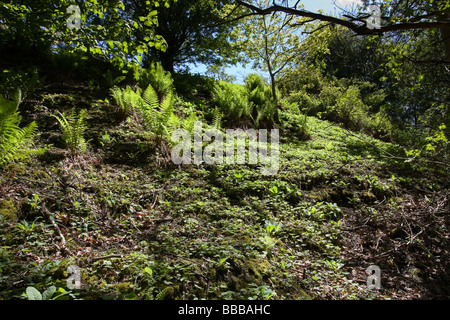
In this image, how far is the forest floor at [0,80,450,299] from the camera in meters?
1.76

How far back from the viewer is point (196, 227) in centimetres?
255

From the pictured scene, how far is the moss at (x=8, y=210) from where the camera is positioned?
200 cm

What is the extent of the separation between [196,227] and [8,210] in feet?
5.60

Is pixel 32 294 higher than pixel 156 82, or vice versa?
pixel 156 82

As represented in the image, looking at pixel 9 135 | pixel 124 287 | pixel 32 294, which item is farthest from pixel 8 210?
pixel 124 287

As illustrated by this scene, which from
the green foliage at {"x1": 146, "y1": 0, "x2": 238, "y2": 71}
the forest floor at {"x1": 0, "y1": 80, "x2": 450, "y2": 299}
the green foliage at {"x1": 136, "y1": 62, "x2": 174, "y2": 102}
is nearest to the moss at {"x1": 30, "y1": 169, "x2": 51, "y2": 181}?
the forest floor at {"x1": 0, "y1": 80, "x2": 450, "y2": 299}

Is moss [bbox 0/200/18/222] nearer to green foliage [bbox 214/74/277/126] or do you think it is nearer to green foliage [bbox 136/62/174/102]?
green foliage [bbox 136/62/174/102]

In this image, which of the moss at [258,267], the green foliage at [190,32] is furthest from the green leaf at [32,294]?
the green foliage at [190,32]

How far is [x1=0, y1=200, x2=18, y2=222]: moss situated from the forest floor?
0.01 m

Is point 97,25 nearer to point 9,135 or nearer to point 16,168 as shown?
point 9,135

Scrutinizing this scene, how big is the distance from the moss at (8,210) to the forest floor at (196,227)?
0.01m

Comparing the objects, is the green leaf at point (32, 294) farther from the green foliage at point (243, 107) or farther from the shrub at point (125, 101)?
the green foliage at point (243, 107)

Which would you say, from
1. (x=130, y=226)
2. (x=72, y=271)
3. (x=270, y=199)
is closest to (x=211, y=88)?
(x=270, y=199)
